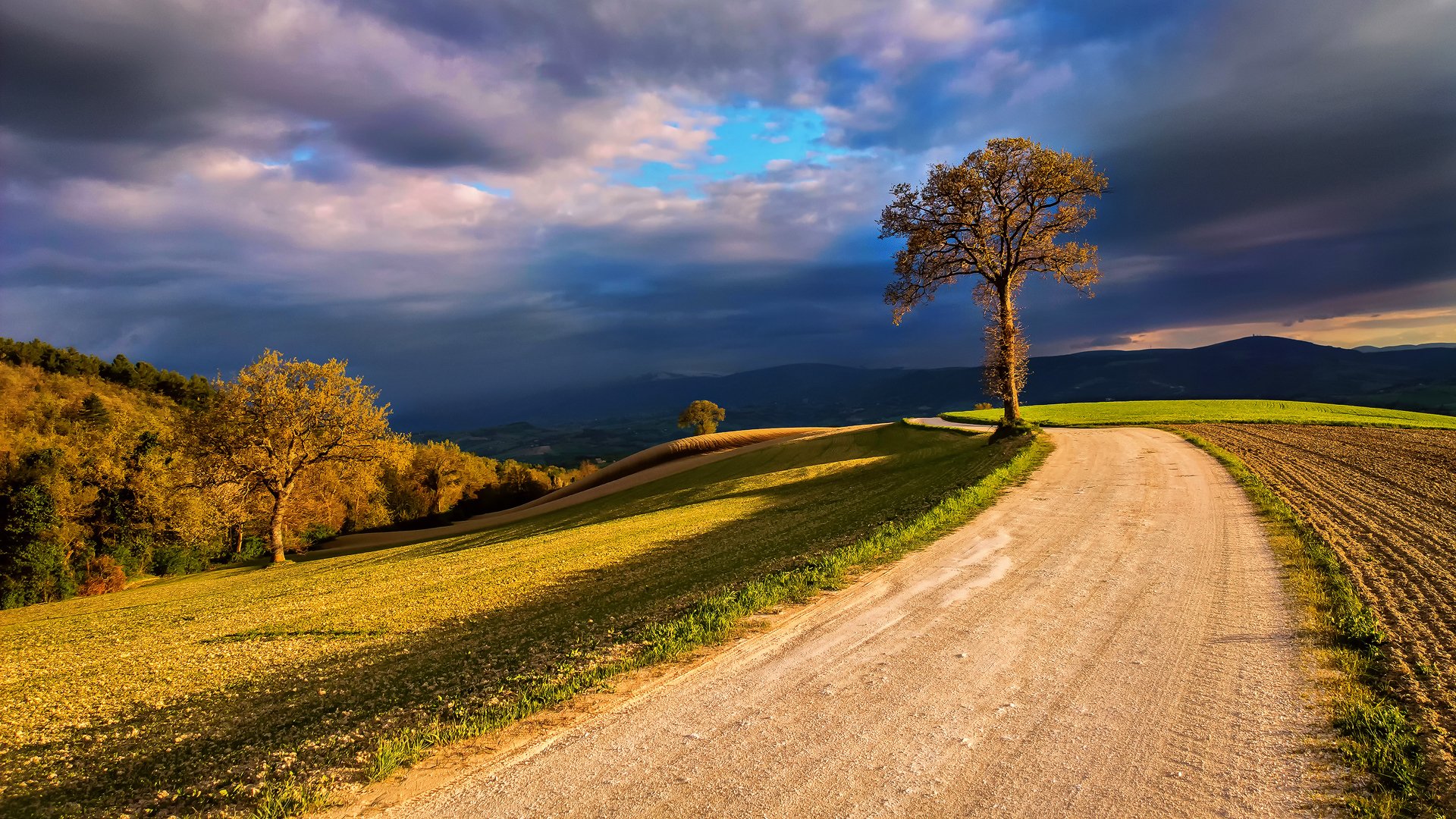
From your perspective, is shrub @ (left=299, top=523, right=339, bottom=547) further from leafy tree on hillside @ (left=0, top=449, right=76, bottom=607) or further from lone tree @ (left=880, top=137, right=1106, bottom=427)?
lone tree @ (left=880, top=137, right=1106, bottom=427)

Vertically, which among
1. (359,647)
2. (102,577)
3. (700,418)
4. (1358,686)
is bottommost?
(102,577)

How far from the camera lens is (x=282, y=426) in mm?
40875

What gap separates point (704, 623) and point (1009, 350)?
32268mm

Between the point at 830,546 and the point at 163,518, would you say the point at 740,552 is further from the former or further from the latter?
the point at 163,518

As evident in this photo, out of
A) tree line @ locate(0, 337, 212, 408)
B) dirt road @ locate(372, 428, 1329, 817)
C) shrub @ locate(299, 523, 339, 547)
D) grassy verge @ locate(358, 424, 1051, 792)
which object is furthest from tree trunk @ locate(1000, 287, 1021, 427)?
tree line @ locate(0, 337, 212, 408)

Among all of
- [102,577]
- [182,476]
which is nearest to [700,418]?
[182,476]

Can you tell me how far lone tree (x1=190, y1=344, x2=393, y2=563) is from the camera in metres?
40.6

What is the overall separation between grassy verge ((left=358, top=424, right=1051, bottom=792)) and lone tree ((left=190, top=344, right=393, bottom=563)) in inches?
1601

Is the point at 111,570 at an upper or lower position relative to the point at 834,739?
lower

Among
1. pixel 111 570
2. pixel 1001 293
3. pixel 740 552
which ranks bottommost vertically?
pixel 111 570

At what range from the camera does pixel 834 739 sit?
5922 mm

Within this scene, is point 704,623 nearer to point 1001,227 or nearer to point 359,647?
point 359,647

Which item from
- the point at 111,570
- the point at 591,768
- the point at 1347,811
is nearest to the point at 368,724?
the point at 591,768

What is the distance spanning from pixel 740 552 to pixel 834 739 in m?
10.4
